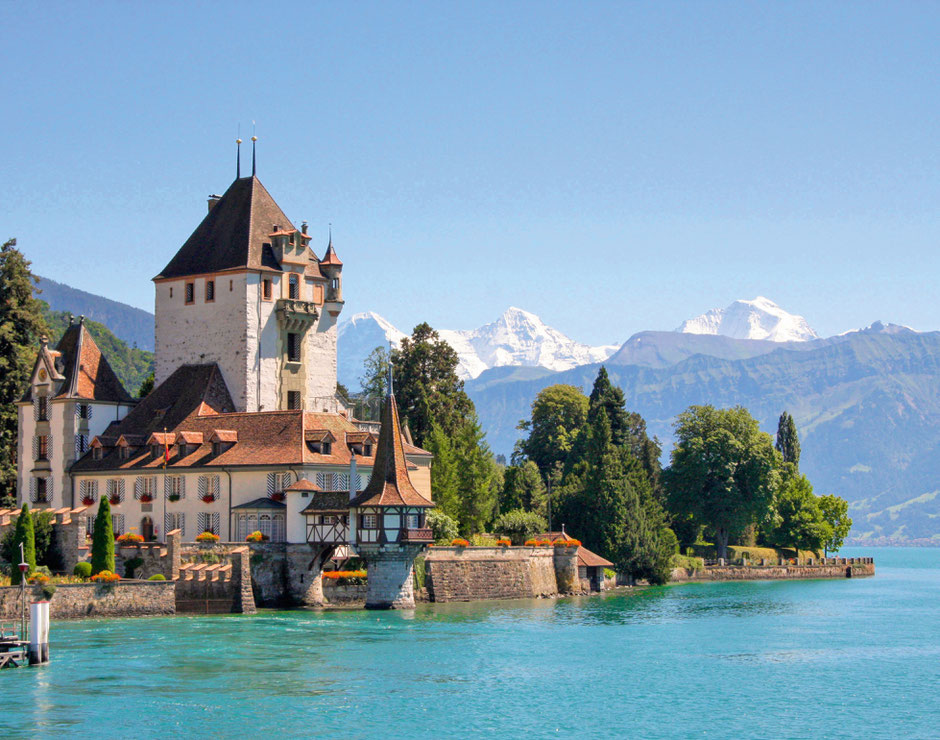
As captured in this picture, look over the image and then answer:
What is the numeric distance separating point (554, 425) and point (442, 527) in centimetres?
5542

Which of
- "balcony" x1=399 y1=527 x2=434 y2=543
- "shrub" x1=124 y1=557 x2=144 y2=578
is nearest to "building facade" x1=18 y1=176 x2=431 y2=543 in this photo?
"balcony" x1=399 y1=527 x2=434 y2=543

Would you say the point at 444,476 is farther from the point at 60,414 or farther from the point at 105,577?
the point at 105,577

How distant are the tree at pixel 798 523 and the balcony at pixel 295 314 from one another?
6112 centimetres

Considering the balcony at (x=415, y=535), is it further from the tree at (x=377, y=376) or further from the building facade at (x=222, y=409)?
the tree at (x=377, y=376)

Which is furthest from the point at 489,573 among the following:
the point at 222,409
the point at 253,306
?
the point at 253,306

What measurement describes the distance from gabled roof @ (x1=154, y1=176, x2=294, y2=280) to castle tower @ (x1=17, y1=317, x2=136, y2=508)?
8.35m

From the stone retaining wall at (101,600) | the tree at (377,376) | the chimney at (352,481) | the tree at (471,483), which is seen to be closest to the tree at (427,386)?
the tree at (377,376)

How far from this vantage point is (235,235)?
9150 centimetres

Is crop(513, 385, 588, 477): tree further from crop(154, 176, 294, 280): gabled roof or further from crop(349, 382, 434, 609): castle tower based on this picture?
crop(349, 382, 434, 609): castle tower

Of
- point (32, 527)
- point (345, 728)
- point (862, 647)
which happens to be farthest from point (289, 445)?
point (345, 728)

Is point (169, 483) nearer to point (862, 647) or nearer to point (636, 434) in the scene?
point (862, 647)

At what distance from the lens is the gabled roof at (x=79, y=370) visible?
3479 inches

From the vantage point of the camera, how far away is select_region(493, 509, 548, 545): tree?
3847 inches

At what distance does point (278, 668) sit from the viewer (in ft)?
170
